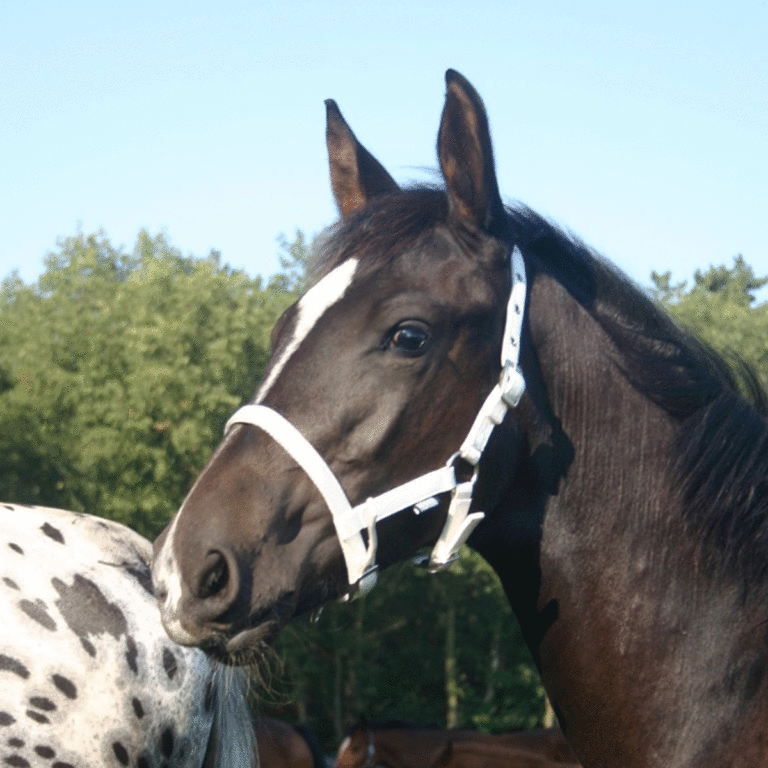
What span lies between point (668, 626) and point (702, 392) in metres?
0.65

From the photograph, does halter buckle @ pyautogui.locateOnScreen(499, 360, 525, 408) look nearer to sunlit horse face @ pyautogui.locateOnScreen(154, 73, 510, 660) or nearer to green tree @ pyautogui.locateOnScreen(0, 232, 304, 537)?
sunlit horse face @ pyautogui.locateOnScreen(154, 73, 510, 660)

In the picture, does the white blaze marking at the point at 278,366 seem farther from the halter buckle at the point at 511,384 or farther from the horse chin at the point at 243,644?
the halter buckle at the point at 511,384

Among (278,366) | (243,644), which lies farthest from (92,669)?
(278,366)

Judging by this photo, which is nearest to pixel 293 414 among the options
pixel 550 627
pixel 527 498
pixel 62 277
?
pixel 527 498

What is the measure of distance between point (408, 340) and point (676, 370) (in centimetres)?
81

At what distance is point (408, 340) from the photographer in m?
2.53

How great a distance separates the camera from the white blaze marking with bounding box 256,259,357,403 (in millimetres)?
2533

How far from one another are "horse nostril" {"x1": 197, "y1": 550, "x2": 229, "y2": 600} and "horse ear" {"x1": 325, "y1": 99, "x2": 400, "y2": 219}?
1.30m

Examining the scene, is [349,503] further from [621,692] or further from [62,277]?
[62,277]

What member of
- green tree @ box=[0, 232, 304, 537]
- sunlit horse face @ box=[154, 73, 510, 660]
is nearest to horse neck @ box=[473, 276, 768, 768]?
sunlit horse face @ box=[154, 73, 510, 660]

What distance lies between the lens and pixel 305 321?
2572 millimetres

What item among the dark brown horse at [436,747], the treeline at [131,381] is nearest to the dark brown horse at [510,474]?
the treeline at [131,381]

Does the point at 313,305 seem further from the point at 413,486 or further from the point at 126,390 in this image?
the point at 126,390

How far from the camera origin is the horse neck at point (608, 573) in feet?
8.38
